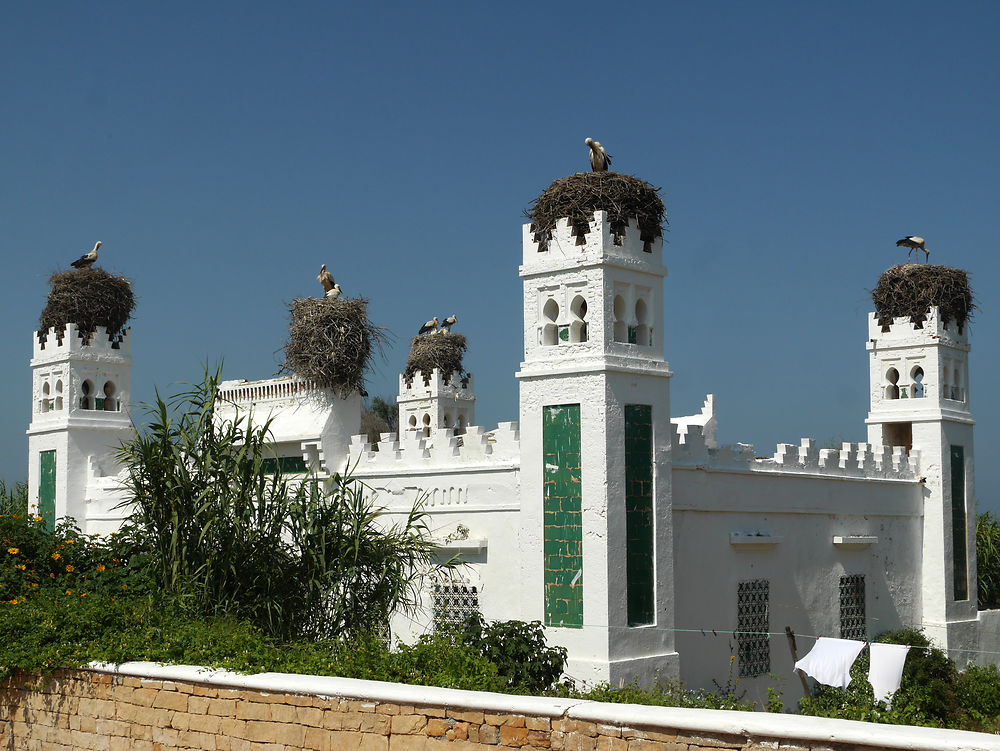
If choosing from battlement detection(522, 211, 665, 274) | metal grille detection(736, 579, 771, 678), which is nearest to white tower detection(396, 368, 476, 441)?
metal grille detection(736, 579, 771, 678)

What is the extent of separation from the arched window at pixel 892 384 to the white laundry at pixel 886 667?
30.7 ft

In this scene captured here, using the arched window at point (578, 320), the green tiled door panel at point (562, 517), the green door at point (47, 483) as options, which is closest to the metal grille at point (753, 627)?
the green tiled door panel at point (562, 517)

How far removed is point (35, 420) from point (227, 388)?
14.4 ft

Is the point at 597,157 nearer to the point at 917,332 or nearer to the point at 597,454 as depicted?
the point at 597,454

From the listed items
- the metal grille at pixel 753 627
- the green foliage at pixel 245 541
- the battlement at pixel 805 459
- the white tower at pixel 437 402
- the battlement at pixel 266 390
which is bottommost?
the metal grille at pixel 753 627

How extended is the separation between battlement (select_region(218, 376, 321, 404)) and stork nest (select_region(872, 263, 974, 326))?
34.1 ft

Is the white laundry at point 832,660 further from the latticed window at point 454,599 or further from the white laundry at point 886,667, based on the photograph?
the latticed window at point 454,599

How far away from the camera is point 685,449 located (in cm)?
1483

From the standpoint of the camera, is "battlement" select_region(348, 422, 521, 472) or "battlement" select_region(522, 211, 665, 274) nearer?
"battlement" select_region(522, 211, 665, 274)

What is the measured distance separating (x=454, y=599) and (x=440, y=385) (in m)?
15.5

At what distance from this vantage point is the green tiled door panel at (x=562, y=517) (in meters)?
13.4

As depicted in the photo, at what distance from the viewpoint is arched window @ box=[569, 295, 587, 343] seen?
13922 mm

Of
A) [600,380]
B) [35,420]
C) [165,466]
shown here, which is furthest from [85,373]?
[600,380]

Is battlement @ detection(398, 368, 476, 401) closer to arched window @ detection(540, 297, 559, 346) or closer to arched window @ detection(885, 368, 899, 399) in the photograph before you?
arched window @ detection(885, 368, 899, 399)
